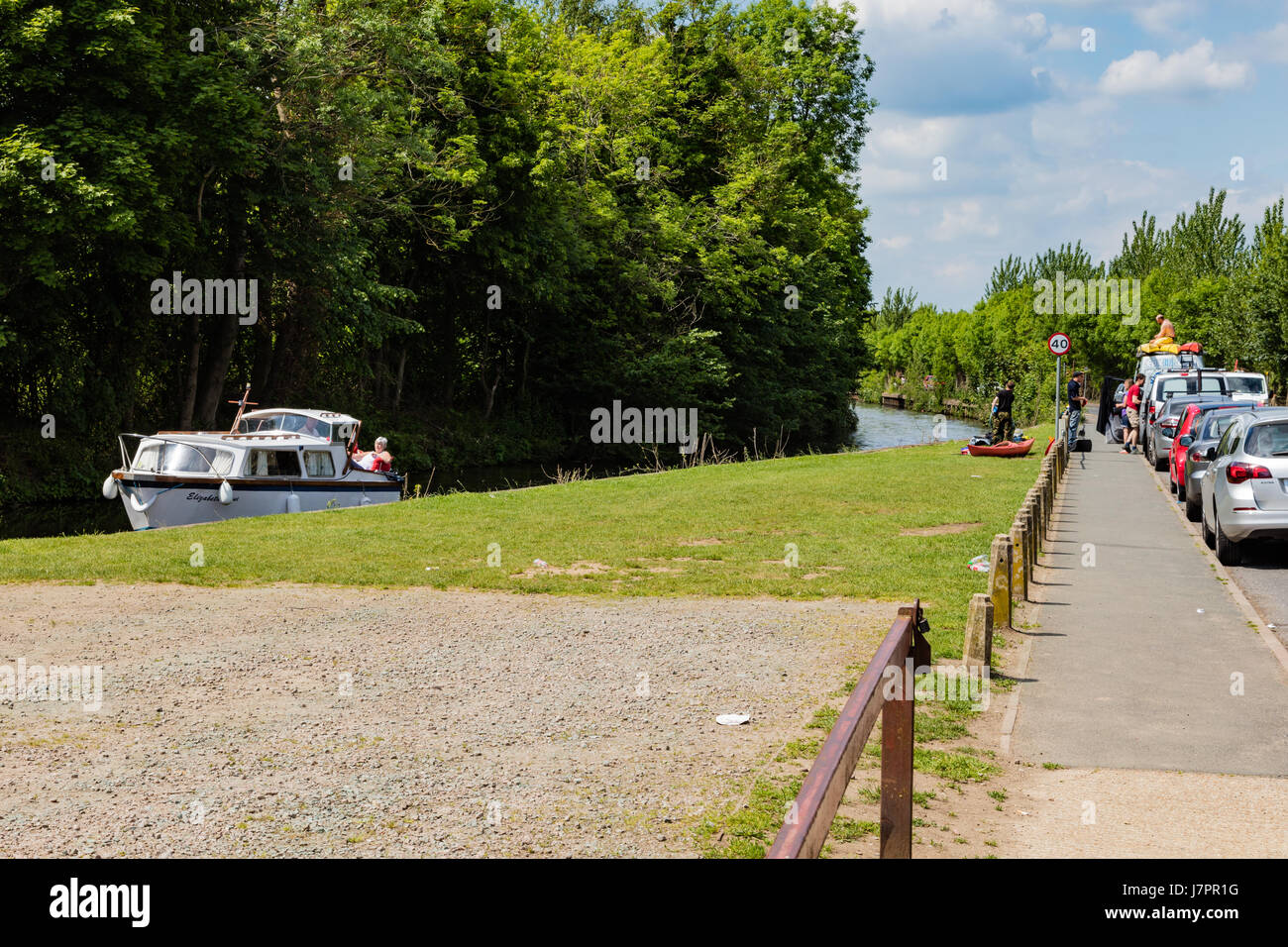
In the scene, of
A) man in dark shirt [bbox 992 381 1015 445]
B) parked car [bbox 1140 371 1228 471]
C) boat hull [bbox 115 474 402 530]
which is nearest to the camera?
boat hull [bbox 115 474 402 530]

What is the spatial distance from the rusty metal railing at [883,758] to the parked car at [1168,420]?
25.9 metres

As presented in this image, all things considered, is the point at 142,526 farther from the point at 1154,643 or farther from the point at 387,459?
the point at 1154,643

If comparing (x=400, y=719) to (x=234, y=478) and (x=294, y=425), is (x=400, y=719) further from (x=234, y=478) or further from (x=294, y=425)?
(x=294, y=425)

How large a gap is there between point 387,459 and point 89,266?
36.7ft

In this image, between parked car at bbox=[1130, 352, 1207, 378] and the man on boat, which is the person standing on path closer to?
parked car at bbox=[1130, 352, 1207, 378]

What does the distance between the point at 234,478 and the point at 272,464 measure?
120 cm

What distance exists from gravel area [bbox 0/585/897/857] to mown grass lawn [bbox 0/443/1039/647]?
110 cm

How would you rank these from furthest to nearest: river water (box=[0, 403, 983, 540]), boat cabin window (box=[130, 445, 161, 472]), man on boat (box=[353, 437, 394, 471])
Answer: man on boat (box=[353, 437, 394, 471]) < river water (box=[0, 403, 983, 540]) < boat cabin window (box=[130, 445, 161, 472])

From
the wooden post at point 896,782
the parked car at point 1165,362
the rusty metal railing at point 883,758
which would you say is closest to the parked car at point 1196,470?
the rusty metal railing at point 883,758

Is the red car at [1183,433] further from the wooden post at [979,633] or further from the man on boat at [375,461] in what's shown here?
the man on boat at [375,461]

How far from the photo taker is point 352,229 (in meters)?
35.8

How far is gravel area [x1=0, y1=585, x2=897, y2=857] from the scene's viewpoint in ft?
19.4

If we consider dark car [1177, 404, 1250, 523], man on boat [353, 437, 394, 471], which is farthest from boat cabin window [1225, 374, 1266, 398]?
man on boat [353, 437, 394, 471]
